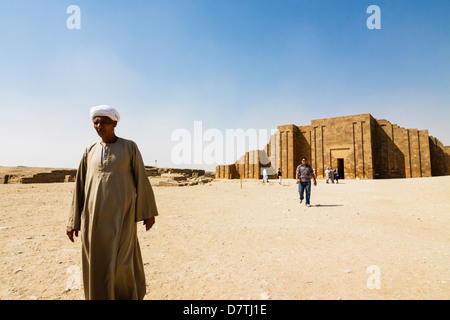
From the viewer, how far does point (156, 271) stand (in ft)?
9.78

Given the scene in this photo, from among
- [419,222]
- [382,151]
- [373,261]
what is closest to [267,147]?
[382,151]

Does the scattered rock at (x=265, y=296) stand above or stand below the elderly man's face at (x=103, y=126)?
below

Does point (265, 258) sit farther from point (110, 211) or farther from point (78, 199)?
point (78, 199)

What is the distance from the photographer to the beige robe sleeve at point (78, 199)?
2.14 meters

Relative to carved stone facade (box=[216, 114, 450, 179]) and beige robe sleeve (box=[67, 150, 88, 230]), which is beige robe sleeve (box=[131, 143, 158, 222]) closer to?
beige robe sleeve (box=[67, 150, 88, 230])

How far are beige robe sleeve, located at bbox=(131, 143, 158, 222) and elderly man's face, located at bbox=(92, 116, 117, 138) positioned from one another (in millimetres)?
278

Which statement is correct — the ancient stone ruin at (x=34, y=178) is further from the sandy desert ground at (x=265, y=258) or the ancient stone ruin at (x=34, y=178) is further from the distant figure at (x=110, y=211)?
the distant figure at (x=110, y=211)

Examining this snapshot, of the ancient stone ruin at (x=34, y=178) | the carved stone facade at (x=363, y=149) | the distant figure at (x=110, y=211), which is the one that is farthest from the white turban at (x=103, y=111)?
the ancient stone ruin at (x=34, y=178)

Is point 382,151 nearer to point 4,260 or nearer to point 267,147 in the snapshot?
point 267,147

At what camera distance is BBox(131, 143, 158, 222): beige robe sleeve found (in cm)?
216

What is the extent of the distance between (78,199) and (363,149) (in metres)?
30.0

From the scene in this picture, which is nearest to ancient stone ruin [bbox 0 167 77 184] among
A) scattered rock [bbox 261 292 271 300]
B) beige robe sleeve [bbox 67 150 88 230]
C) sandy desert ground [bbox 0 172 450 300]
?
sandy desert ground [bbox 0 172 450 300]

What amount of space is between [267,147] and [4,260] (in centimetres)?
3182

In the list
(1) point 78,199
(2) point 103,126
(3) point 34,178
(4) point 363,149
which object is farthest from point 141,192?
(4) point 363,149
